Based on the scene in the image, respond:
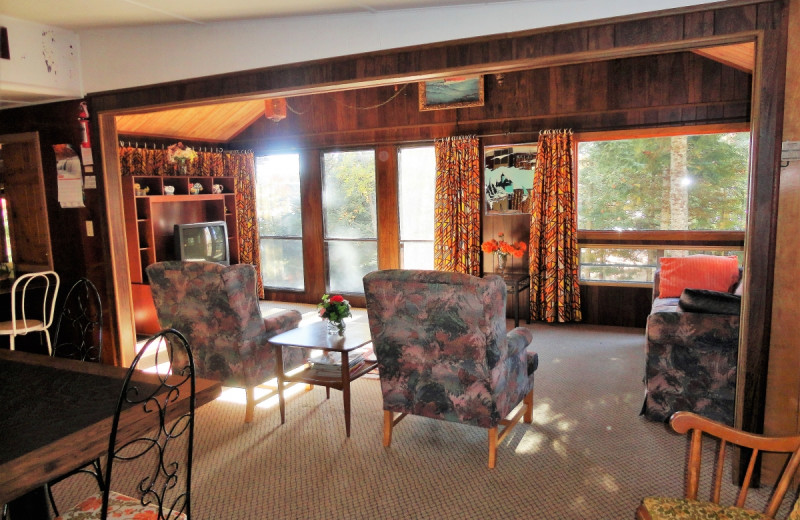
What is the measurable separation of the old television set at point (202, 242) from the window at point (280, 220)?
734 mm

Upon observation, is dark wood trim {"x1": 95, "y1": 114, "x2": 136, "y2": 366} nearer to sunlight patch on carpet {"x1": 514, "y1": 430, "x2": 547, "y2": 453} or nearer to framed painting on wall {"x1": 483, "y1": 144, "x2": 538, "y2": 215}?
sunlight patch on carpet {"x1": 514, "y1": 430, "x2": 547, "y2": 453}

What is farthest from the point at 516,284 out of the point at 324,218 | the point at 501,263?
the point at 324,218

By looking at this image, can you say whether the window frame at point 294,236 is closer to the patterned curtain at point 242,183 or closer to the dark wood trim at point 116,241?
the patterned curtain at point 242,183

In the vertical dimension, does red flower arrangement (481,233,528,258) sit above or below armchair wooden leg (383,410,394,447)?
above

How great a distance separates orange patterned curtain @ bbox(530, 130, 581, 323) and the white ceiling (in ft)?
10.0

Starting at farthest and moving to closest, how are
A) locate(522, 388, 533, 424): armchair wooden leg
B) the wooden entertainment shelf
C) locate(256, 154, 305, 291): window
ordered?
locate(256, 154, 305, 291): window → the wooden entertainment shelf → locate(522, 388, 533, 424): armchair wooden leg

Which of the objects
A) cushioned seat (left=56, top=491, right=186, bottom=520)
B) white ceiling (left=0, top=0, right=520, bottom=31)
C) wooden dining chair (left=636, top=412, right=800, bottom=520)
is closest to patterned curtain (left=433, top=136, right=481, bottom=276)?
white ceiling (left=0, top=0, right=520, bottom=31)

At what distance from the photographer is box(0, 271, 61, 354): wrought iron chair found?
171 inches

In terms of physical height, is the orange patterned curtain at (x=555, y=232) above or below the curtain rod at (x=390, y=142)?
below

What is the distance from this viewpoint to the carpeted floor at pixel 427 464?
2717 mm

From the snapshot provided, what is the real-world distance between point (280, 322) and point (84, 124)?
96.5 inches

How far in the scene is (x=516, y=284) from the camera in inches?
230

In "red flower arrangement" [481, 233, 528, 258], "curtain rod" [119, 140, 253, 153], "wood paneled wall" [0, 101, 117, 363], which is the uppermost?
"curtain rod" [119, 140, 253, 153]

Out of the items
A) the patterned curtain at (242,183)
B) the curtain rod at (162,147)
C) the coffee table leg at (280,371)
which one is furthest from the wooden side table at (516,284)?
the curtain rod at (162,147)
